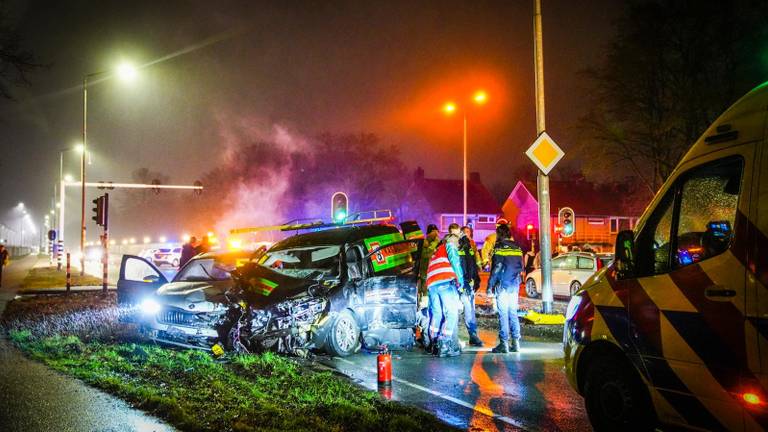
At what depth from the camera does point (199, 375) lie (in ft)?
24.4

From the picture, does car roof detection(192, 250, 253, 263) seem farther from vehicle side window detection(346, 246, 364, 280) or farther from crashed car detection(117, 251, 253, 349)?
vehicle side window detection(346, 246, 364, 280)

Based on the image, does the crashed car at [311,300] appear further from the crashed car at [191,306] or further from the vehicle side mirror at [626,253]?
the vehicle side mirror at [626,253]

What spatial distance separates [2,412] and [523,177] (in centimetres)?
7940

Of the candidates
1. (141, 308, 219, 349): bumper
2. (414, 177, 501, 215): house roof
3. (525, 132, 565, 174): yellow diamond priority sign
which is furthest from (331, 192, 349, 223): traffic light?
(414, 177, 501, 215): house roof

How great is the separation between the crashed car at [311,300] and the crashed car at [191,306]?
0.05 feet

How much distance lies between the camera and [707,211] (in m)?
4.57

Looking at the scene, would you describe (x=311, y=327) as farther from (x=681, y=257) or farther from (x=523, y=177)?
(x=523, y=177)

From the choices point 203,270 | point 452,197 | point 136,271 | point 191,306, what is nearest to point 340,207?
point 203,270

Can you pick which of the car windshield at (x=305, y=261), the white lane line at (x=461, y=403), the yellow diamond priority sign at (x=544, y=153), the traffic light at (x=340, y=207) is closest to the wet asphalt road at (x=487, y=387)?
the white lane line at (x=461, y=403)

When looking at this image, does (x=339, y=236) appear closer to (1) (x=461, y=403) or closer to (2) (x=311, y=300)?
(2) (x=311, y=300)

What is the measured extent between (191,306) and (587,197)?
2539 inches

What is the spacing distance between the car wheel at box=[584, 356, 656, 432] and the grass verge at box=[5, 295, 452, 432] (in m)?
1.30

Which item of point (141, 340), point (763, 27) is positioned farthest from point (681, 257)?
point (763, 27)

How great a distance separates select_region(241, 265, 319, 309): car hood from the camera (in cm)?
879
